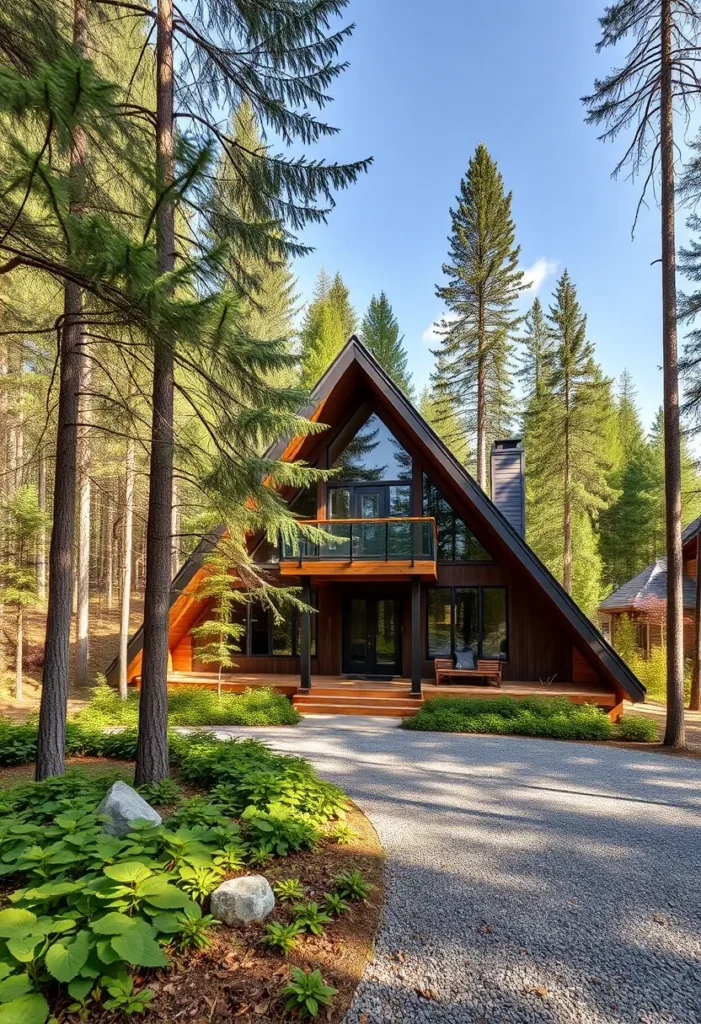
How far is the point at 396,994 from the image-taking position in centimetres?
263

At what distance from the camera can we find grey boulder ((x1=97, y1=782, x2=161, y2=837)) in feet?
12.1

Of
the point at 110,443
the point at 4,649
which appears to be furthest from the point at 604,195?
the point at 4,649

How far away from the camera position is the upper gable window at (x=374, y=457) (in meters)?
12.4

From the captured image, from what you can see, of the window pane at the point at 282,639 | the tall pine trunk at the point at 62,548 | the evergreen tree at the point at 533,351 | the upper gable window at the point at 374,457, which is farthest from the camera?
the evergreen tree at the point at 533,351

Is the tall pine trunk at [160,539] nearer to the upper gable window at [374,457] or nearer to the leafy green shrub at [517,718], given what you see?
the leafy green shrub at [517,718]

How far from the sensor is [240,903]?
3.06m

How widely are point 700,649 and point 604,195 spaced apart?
10255 millimetres

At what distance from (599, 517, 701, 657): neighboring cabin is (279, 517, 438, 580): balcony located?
916 cm

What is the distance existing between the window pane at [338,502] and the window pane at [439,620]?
9.13ft

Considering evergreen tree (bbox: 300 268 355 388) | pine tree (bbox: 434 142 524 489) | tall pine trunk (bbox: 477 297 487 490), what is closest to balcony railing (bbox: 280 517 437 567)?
evergreen tree (bbox: 300 268 355 388)

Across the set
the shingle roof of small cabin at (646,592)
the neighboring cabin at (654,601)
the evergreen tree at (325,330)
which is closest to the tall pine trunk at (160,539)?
the evergreen tree at (325,330)

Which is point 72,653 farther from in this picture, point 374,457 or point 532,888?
point 532,888

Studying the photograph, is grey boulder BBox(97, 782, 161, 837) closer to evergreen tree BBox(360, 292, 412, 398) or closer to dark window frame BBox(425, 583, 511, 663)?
dark window frame BBox(425, 583, 511, 663)

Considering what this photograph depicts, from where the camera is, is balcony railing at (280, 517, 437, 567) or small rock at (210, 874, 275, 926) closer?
small rock at (210, 874, 275, 926)
